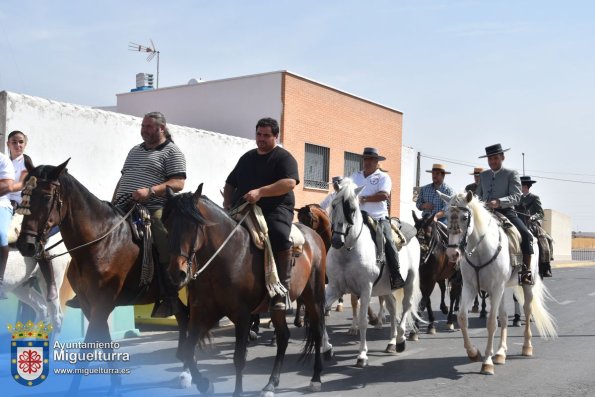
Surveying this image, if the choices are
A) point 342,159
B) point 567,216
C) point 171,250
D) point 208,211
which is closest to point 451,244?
point 208,211

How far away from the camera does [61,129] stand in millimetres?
14445

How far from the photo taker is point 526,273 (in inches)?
379

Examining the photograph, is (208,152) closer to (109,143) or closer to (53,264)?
(109,143)

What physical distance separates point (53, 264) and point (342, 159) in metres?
18.7

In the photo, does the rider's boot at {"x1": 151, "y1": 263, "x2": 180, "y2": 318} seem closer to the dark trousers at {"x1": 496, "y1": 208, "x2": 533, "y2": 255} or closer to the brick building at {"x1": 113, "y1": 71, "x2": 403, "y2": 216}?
the dark trousers at {"x1": 496, "y1": 208, "x2": 533, "y2": 255}

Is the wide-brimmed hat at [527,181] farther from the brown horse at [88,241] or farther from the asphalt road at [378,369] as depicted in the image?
the brown horse at [88,241]

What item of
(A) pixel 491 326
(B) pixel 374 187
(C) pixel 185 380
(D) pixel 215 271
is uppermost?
(B) pixel 374 187

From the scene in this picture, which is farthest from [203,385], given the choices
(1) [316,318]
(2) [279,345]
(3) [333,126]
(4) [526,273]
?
(3) [333,126]

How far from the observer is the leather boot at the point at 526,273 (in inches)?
379

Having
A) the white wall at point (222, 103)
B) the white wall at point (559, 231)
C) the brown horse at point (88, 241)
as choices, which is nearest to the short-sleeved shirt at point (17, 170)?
the brown horse at point (88, 241)

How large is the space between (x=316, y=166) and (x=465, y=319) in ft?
54.1

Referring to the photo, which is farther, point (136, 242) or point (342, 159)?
point (342, 159)

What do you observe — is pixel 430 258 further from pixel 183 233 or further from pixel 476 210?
pixel 183 233

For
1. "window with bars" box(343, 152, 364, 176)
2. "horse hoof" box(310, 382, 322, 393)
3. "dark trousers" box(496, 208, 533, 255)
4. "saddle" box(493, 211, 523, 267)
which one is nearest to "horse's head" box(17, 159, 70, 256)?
"horse hoof" box(310, 382, 322, 393)
